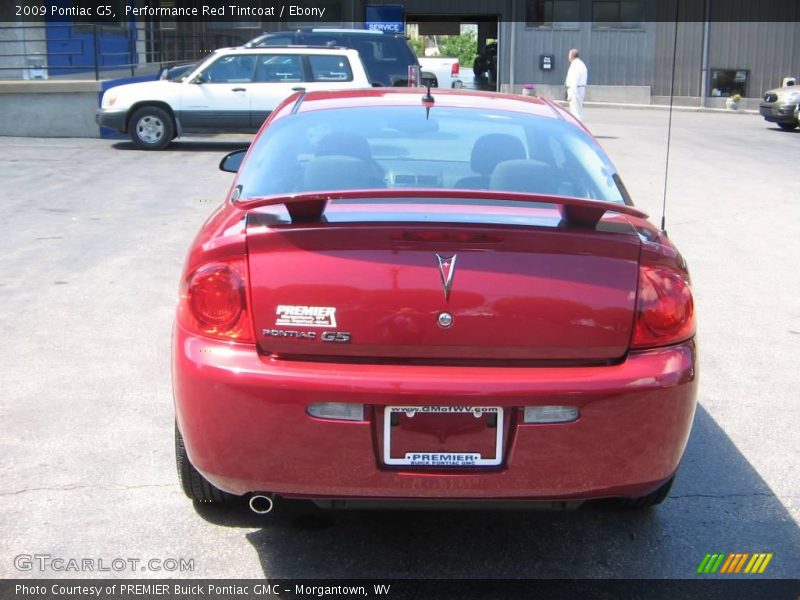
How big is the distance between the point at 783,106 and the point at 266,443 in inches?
875

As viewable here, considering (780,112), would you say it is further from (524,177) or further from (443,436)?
(443,436)

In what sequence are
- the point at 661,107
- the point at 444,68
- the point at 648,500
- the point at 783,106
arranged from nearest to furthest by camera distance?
the point at 648,500 < the point at 783,106 < the point at 444,68 < the point at 661,107

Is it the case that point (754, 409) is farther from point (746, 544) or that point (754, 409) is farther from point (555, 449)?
point (555, 449)

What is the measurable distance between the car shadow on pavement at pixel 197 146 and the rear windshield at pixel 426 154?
1303cm

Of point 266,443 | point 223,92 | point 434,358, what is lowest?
point 266,443

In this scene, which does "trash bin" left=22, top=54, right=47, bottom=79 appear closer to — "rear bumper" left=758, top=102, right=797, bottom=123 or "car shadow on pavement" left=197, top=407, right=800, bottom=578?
"rear bumper" left=758, top=102, right=797, bottom=123

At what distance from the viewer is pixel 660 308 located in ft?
10.2

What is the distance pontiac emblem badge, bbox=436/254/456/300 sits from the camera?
117 inches

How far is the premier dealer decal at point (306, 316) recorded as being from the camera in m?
3.00

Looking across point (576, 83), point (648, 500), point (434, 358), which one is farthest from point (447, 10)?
point (434, 358)

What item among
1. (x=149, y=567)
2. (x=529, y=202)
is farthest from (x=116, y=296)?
(x=529, y=202)

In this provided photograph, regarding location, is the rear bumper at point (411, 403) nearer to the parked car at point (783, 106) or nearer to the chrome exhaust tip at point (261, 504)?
the chrome exhaust tip at point (261, 504)

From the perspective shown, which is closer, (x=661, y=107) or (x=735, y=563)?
(x=735, y=563)

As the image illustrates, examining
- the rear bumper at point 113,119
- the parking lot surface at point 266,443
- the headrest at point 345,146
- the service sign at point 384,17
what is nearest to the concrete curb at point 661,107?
the service sign at point 384,17
